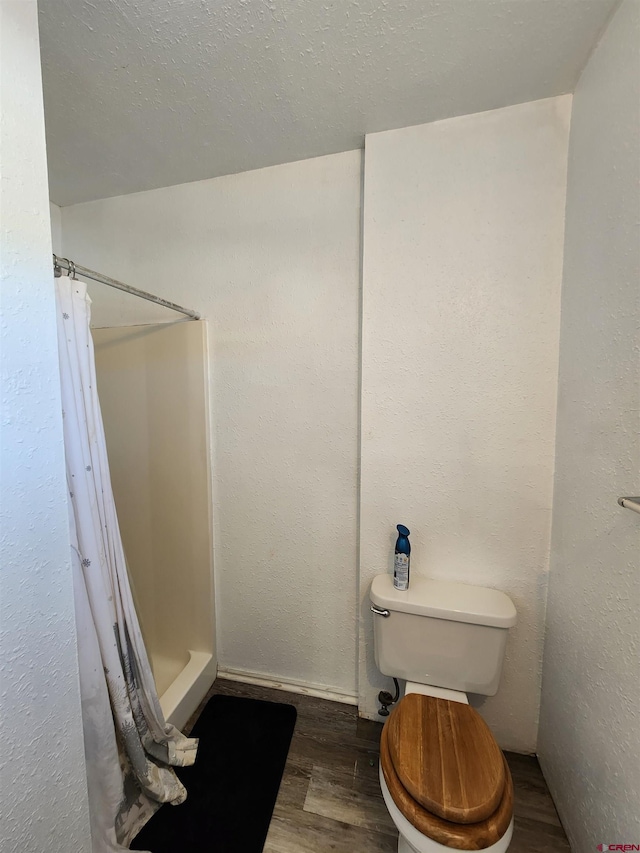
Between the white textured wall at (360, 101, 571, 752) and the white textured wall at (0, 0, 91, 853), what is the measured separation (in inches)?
36.8

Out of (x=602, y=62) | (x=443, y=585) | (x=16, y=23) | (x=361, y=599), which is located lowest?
(x=361, y=599)

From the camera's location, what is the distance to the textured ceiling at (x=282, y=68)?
2.73 ft

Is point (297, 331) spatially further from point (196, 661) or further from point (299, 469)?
point (196, 661)

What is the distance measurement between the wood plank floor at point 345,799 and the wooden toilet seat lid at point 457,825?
38 cm

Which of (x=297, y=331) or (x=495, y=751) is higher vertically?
(x=297, y=331)

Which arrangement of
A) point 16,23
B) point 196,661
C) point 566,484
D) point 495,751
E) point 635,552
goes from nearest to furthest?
point 16,23, point 635,552, point 495,751, point 566,484, point 196,661

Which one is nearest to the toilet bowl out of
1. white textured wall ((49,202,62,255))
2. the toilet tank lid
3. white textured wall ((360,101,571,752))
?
the toilet tank lid

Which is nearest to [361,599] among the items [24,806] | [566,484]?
[566,484]

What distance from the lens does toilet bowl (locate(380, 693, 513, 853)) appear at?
745 mm

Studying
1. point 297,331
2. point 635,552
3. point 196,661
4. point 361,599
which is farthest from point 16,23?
point 196,661

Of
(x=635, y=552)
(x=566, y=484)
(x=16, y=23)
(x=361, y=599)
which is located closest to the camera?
(x=16, y=23)

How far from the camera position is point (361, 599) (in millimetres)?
1327

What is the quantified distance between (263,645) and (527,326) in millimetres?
1718

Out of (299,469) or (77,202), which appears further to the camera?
(77,202)
